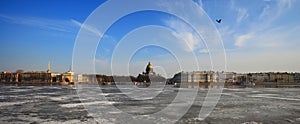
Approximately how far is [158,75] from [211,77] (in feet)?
91.1

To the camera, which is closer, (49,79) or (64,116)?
(64,116)

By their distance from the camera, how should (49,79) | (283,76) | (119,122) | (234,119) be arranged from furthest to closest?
(283,76)
(49,79)
(234,119)
(119,122)

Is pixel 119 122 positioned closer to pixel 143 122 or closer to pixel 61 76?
pixel 143 122

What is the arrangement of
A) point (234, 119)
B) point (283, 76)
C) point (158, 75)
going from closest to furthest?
1. point (234, 119)
2. point (283, 76)
3. point (158, 75)

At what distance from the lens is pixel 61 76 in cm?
11275

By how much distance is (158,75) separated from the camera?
427 feet

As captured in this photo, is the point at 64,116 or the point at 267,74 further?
the point at 267,74

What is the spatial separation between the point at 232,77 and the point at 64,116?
12478 centimetres

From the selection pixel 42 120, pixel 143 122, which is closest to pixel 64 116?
pixel 42 120

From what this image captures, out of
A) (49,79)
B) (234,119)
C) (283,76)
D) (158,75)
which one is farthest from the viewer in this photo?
(158,75)

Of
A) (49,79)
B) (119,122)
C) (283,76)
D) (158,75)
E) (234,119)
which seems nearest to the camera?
(119,122)

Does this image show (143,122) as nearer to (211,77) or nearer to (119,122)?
(119,122)

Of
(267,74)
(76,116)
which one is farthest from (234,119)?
(267,74)

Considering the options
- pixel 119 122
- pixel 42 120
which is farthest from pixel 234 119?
pixel 42 120
